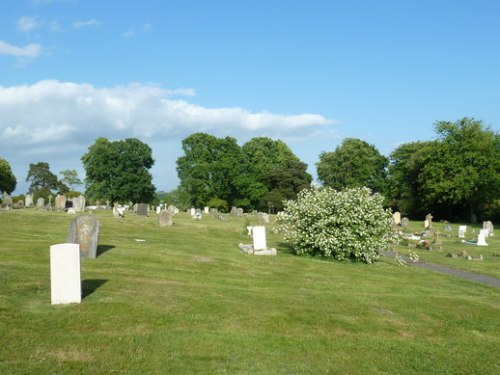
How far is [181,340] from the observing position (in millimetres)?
8617

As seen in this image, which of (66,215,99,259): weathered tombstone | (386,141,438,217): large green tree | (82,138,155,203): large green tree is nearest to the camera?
(66,215,99,259): weathered tombstone

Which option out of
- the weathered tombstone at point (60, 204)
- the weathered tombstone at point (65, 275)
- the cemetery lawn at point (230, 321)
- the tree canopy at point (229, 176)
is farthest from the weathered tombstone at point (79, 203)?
the weathered tombstone at point (65, 275)

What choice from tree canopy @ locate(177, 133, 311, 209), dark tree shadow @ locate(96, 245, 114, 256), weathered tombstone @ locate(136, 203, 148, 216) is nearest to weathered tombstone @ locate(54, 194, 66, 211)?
weathered tombstone @ locate(136, 203, 148, 216)

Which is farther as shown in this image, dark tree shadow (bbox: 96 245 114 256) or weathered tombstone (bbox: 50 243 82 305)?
dark tree shadow (bbox: 96 245 114 256)

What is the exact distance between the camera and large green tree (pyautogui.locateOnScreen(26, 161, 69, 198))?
101 metres

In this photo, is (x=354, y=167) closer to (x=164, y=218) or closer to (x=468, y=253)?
(x=164, y=218)

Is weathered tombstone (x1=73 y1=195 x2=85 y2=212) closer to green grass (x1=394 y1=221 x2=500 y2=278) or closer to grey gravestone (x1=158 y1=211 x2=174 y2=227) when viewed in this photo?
grey gravestone (x1=158 y1=211 x2=174 y2=227)

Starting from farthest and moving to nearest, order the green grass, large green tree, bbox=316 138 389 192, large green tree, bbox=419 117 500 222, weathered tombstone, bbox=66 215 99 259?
large green tree, bbox=316 138 389 192
large green tree, bbox=419 117 500 222
the green grass
weathered tombstone, bbox=66 215 99 259

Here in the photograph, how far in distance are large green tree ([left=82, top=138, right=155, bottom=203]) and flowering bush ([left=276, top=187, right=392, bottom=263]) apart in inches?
2320

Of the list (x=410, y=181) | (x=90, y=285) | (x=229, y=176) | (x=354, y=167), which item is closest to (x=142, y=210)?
(x=229, y=176)

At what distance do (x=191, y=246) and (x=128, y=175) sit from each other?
58455mm

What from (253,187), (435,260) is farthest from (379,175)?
(435,260)

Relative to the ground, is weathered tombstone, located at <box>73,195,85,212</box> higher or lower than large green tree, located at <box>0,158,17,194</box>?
lower

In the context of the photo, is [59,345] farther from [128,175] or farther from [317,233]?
[128,175]
